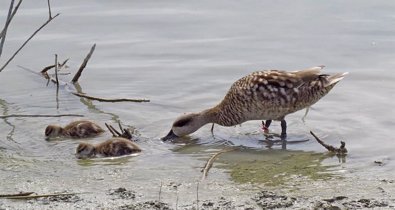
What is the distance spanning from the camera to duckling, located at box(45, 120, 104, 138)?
792 cm

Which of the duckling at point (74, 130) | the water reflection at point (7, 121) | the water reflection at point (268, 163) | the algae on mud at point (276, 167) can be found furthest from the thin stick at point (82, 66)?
the algae on mud at point (276, 167)

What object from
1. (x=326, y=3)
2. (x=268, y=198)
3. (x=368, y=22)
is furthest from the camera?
(x=326, y=3)

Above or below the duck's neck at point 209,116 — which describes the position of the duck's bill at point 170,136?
below

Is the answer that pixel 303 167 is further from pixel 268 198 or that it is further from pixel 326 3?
pixel 326 3

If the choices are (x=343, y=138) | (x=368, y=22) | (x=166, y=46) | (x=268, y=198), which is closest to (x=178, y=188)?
(x=268, y=198)

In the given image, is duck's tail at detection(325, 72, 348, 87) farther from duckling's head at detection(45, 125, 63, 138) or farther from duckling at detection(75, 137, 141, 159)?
duckling's head at detection(45, 125, 63, 138)

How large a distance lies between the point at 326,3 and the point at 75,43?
125 inches

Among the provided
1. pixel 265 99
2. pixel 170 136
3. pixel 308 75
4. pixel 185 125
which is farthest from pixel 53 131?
pixel 308 75

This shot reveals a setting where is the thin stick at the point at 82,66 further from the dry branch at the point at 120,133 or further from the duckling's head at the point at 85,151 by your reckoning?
the duckling's head at the point at 85,151

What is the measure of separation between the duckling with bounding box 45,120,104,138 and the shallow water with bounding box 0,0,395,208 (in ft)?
0.33

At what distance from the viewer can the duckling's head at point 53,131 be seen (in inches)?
311

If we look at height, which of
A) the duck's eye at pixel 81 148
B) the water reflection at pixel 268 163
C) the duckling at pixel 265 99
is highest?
the duckling at pixel 265 99

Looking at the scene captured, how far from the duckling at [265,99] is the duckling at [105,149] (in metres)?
0.67

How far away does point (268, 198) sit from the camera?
6211 millimetres
